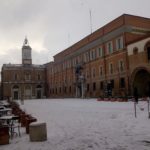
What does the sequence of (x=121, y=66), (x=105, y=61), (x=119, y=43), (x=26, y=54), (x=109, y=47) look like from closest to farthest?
(x=121, y=66), (x=119, y=43), (x=109, y=47), (x=105, y=61), (x=26, y=54)

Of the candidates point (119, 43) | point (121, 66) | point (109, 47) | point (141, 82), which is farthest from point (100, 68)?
point (141, 82)

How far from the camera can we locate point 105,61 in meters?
47.1

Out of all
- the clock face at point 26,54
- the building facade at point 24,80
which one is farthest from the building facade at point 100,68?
the clock face at point 26,54

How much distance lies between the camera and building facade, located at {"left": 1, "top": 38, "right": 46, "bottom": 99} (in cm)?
7675

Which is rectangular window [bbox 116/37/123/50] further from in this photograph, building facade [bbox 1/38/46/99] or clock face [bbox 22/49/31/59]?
clock face [bbox 22/49/31/59]

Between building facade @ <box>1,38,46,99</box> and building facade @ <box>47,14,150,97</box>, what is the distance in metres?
15.2

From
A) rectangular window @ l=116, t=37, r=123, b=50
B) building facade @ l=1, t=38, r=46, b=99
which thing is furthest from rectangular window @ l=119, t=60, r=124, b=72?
building facade @ l=1, t=38, r=46, b=99

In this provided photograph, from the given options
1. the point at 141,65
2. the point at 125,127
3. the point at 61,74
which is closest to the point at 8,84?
the point at 61,74

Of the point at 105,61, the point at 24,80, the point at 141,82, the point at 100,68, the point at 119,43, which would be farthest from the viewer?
the point at 24,80

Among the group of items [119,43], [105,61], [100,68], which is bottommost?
[100,68]

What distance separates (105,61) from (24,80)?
3848 centimetres

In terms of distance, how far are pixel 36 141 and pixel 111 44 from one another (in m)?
37.5

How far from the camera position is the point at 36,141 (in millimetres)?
8992

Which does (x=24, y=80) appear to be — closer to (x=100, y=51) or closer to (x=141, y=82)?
(x=100, y=51)
